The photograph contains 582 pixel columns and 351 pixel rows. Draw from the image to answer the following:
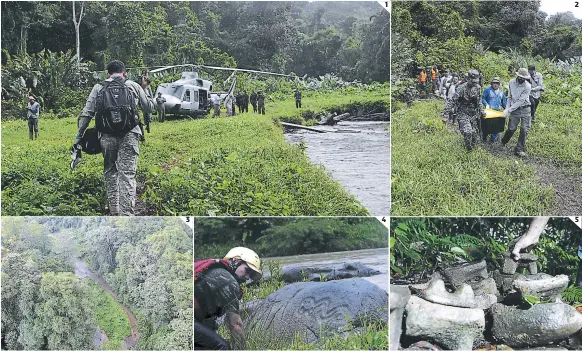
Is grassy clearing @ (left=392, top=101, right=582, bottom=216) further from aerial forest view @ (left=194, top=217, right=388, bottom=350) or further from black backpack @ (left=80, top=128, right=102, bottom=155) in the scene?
black backpack @ (left=80, top=128, right=102, bottom=155)

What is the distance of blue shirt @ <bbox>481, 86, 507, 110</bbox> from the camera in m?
5.87

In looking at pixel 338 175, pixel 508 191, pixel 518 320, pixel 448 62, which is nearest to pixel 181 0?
pixel 338 175

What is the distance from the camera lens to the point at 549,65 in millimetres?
5781

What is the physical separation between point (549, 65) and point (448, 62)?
933 mm

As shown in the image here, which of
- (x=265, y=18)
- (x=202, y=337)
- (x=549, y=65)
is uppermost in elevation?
(x=265, y=18)

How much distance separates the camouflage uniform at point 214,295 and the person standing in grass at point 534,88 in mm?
3206

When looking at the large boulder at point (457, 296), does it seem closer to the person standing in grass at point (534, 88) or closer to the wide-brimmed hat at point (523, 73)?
the person standing in grass at point (534, 88)

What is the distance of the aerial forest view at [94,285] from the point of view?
5.59m

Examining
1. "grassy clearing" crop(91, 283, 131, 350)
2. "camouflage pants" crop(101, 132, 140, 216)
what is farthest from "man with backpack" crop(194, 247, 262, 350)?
"camouflage pants" crop(101, 132, 140, 216)

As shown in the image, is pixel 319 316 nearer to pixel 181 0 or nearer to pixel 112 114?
pixel 112 114

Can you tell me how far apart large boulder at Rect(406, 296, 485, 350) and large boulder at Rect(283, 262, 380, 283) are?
0.53 m

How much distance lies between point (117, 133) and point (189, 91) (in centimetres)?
78

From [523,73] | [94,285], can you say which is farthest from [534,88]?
[94,285]

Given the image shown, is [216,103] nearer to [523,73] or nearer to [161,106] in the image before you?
[161,106]
